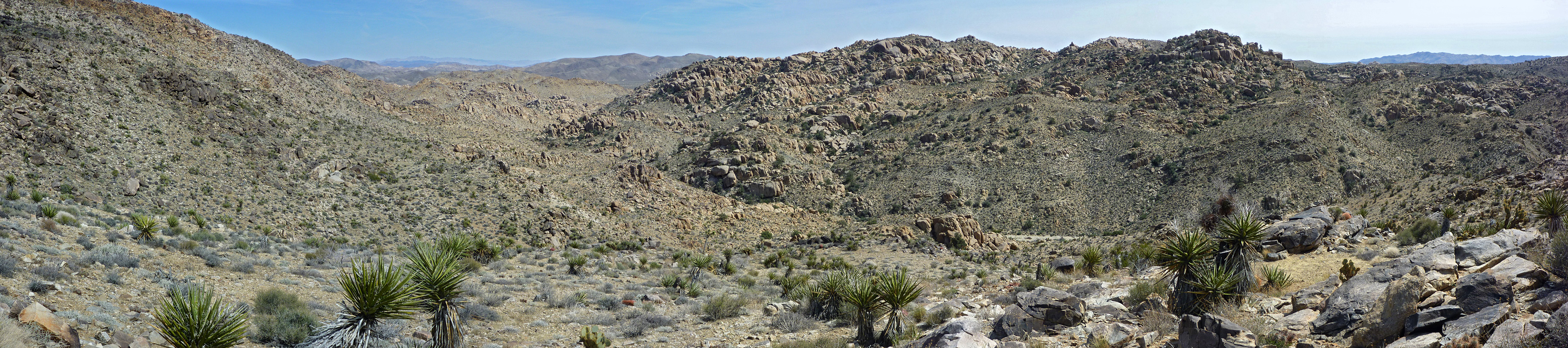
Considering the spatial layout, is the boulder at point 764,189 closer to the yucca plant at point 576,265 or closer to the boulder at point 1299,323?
the yucca plant at point 576,265

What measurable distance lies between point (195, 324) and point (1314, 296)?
15.2 m

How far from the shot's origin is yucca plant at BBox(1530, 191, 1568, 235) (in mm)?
11570

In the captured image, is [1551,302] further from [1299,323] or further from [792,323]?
[792,323]

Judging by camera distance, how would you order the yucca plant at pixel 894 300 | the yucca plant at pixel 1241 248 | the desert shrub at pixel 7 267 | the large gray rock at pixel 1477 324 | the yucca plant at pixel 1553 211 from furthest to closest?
the yucca plant at pixel 1553 211 → the yucca plant at pixel 894 300 → the yucca plant at pixel 1241 248 → the desert shrub at pixel 7 267 → the large gray rock at pixel 1477 324

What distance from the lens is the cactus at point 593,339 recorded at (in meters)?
10.9

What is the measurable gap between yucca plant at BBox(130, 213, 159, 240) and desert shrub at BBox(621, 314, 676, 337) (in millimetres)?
11173

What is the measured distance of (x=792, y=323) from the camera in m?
12.7

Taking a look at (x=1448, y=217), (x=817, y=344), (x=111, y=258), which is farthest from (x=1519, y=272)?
(x=111, y=258)

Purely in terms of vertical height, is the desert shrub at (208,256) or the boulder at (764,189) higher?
the desert shrub at (208,256)

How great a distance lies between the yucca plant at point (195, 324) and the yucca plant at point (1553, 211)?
Answer: 20.7 meters

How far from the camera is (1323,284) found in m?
10.3

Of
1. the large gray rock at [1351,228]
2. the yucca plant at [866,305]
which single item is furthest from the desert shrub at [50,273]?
the large gray rock at [1351,228]

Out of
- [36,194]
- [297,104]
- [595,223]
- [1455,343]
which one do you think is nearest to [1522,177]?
[1455,343]

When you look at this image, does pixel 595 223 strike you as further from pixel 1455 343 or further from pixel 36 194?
pixel 1455 343
